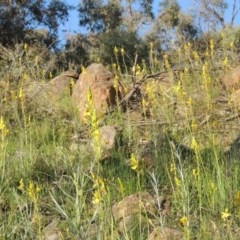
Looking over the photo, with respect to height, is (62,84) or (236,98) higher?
(62,84)

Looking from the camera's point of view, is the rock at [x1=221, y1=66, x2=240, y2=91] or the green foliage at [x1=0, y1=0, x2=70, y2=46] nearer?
the rock at [x1=221, y1=66, x2=240, y2=91]

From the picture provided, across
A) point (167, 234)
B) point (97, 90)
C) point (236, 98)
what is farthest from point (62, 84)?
point (167, 234)

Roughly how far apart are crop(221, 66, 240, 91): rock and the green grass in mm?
138

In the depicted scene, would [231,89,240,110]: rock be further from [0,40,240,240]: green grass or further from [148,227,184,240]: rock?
[148,227,184,240]: rock

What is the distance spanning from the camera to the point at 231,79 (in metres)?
6.42

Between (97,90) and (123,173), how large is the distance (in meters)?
2.61

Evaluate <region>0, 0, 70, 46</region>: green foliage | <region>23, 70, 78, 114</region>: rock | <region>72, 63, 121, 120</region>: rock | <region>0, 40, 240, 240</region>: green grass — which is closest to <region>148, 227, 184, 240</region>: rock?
<region>0, 40, 240, 240</region>: green grass

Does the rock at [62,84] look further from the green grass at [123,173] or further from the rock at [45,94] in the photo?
the green grass at [123,173]

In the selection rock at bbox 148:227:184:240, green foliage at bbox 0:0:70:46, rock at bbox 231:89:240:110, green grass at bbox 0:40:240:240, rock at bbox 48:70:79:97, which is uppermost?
green foliage at bbox 0:0:70:46

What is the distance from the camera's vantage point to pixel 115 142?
4.53m

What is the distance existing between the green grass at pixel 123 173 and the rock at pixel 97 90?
0.56 ft

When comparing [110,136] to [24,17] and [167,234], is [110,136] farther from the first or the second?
[24,17]

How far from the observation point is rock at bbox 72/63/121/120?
20.1 ft

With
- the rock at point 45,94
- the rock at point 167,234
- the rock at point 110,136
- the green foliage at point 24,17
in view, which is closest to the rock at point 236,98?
the rock at point 110,136
